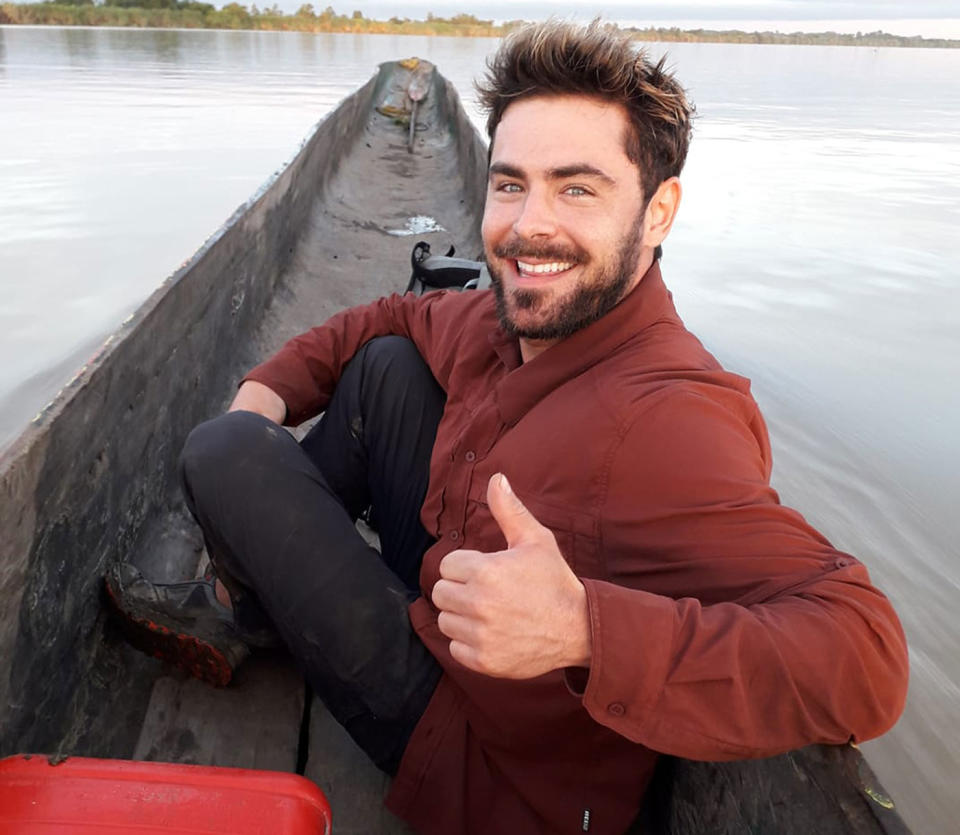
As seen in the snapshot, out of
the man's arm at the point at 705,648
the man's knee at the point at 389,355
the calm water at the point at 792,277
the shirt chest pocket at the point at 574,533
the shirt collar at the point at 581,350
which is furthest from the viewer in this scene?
the calm water at the point at 792,277

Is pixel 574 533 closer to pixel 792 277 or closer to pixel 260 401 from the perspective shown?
pixel 260 401

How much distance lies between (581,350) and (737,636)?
528mm

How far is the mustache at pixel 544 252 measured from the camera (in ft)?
4.15

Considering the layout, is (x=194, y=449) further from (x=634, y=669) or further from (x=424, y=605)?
(x=634, y=669)

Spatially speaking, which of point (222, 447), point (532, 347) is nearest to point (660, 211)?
point (532, 347)

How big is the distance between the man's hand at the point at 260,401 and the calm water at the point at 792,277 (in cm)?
101

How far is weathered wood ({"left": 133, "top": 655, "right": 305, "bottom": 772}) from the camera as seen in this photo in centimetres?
151

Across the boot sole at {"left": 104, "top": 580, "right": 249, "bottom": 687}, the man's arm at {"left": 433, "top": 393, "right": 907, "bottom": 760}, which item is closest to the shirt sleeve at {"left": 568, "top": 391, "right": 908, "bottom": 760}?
the man's arm at {"left": 433, "top": 393, "right": 907, "bottom": 760}

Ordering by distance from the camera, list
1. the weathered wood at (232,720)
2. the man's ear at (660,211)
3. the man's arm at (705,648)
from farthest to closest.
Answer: the weathered wood at (232,720), the man's ear at (660,211), the man's arm at (705,648)

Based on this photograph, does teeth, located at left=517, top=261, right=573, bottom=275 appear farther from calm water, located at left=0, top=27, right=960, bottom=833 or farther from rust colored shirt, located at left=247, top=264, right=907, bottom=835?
calm water, located at left=0, top=27, right=960, bottom=833

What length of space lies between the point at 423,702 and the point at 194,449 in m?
0.56

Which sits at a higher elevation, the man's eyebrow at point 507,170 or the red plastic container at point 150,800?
the man's eyebrow at point 507,170

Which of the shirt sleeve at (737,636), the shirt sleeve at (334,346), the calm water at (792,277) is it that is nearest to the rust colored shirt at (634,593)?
the shirt sleeve at (737,636)

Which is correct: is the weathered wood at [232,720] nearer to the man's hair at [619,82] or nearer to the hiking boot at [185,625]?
the hiking boot at [185,625]
